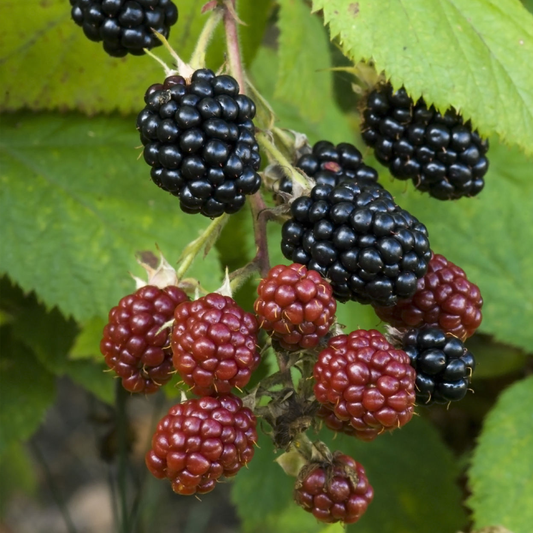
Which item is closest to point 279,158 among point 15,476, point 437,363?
point 437,363

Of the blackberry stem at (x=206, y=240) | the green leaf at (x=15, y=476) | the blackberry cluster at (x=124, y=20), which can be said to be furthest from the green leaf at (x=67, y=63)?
the green leaf at (x=15, y=476)

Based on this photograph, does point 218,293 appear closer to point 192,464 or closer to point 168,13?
point 192,464

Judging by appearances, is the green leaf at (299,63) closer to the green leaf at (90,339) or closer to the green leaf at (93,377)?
the green leaf at (90,339)

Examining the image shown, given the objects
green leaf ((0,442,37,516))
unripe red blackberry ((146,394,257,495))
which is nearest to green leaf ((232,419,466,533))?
unripe red blackberry ((146,394,257,495))

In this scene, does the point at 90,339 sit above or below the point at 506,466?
below

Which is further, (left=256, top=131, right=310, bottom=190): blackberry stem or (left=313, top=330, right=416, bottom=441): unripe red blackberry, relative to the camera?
(left=256, top=131, right=310, bottom=190): blackberry stem

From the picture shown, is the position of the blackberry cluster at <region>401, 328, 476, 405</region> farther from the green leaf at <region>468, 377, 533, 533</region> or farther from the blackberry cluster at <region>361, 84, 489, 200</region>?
the green leaf at <region>468, 377, 533, 533</region>

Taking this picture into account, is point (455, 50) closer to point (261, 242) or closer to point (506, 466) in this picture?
point (261, 242)
